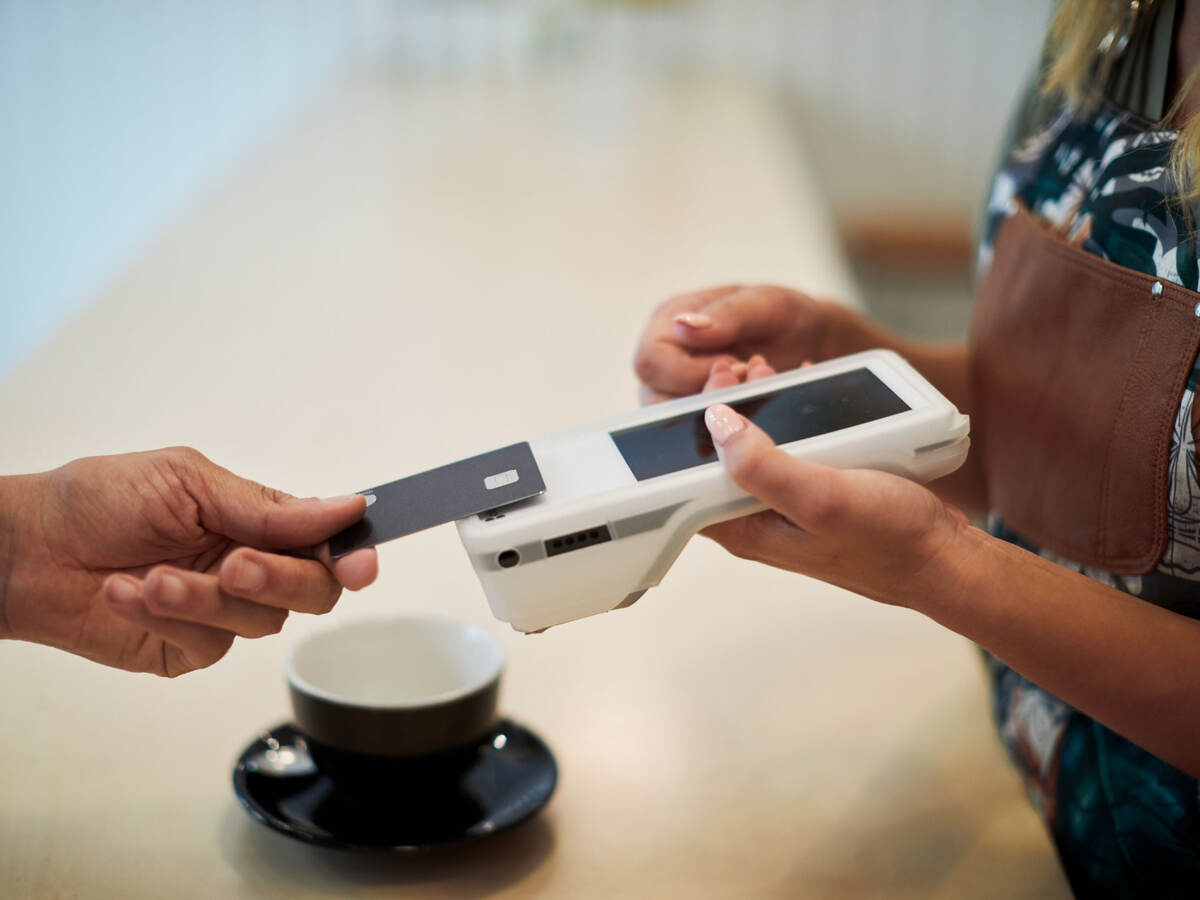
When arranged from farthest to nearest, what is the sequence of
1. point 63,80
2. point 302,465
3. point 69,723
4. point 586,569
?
1. point 63,80
2. point 302,465
3. point 69,723
4. point 586,569

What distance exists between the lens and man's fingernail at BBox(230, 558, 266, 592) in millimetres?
478

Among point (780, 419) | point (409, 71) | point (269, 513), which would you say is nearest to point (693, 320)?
point (780, 419)

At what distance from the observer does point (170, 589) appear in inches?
18.2

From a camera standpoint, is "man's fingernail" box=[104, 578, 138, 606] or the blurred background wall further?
the blurred background wall

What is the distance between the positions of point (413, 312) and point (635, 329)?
0.23 meters

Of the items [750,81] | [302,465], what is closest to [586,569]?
[302,465]

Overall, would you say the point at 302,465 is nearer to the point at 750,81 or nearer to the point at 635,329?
the point at 635,329

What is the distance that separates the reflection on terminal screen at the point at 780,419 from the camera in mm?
521

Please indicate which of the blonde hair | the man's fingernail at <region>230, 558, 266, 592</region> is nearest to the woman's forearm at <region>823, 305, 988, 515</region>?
the blonde hair

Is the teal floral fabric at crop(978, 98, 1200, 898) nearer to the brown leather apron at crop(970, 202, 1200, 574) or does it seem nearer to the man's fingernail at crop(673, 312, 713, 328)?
the brown leather apron at crop(970, 202, 1200, 574)

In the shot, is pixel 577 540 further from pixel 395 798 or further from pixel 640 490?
pixel 395 798

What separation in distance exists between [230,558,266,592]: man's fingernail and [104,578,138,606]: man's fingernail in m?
0.04

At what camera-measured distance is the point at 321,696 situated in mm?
522

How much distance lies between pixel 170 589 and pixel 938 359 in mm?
498
